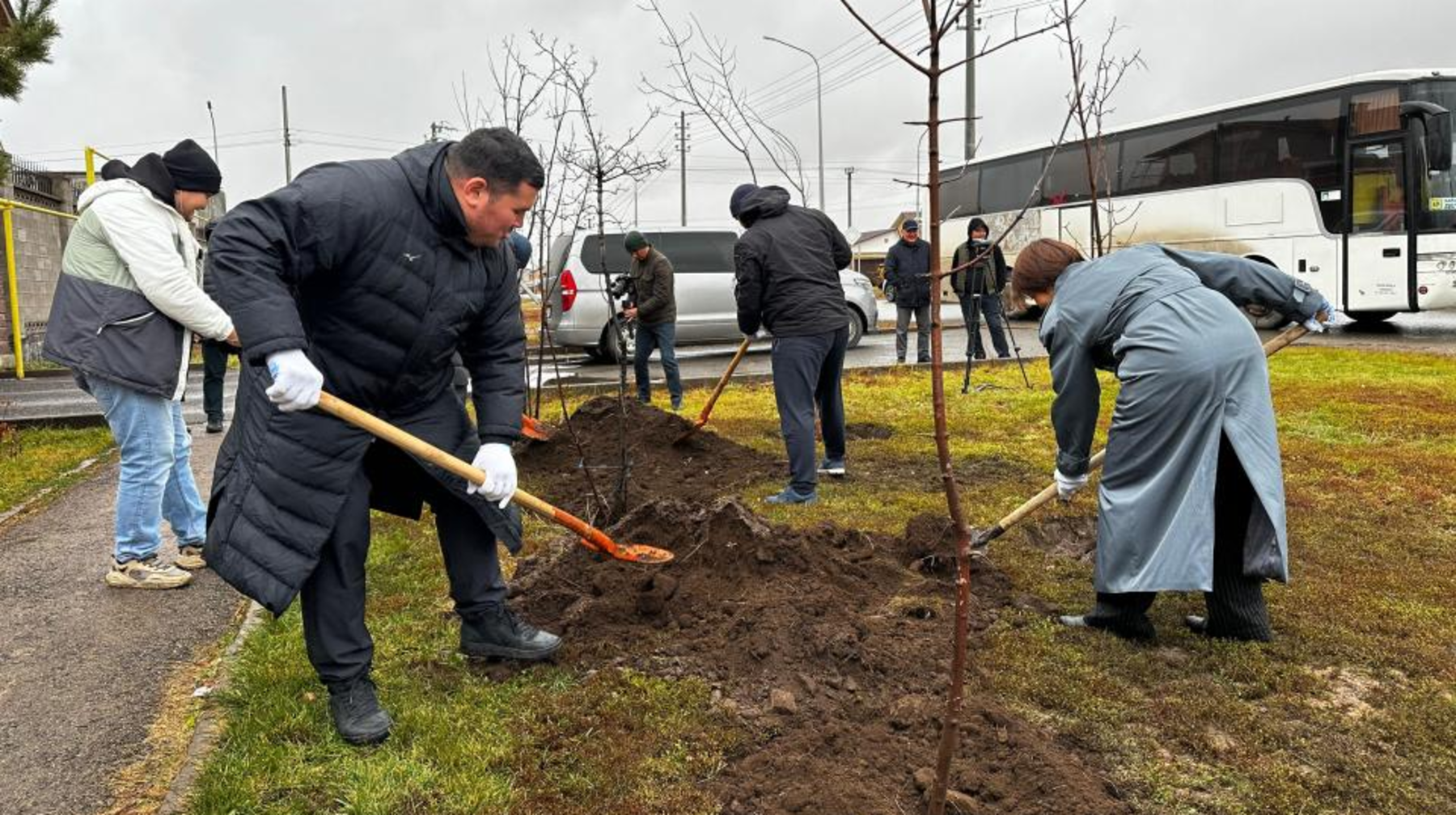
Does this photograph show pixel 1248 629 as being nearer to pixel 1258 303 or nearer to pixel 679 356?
pixel 1258 303

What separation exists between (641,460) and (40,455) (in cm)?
461

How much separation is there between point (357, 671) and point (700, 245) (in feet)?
39.5

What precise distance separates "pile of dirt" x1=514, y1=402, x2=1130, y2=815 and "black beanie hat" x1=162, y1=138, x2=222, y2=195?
2141mm

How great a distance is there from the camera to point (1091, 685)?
10.7 feet

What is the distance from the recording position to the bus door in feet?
46.3

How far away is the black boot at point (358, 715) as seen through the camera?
2.94 m

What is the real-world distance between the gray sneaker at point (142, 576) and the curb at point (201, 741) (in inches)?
31.5

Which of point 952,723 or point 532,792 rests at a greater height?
point 952,723

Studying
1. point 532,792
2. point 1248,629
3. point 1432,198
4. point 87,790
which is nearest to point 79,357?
point 87,790

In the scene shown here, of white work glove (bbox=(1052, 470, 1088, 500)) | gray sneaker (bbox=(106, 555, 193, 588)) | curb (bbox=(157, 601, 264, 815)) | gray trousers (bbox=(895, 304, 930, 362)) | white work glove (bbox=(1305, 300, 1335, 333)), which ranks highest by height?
gray trousers (bbox=(895, 304, 930, 362))

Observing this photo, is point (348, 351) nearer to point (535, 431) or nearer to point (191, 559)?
point (191, 559)

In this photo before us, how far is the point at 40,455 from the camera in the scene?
7672 millimetres

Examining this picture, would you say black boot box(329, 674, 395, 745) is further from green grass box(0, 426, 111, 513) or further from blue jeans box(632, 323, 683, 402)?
blue jeans box(632, 323, 683, 402)

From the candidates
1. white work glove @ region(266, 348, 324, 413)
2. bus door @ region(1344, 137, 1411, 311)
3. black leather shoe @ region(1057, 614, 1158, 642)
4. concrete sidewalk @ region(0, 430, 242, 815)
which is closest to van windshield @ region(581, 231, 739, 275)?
bus door @ region(1344, 137, 1411, 311)
